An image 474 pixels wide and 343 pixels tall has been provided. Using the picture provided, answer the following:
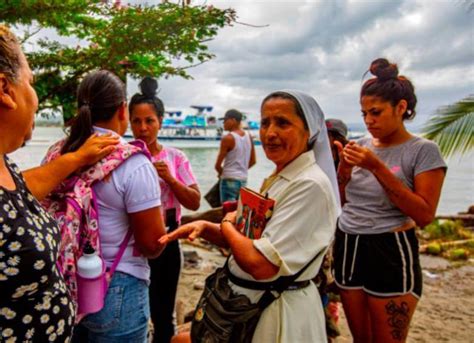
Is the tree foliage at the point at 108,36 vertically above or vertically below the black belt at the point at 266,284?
above

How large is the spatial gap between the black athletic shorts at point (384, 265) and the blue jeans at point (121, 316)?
1321 mm

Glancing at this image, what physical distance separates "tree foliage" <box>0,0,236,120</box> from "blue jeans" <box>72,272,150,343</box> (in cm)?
273

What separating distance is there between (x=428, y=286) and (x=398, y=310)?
4.08 meters

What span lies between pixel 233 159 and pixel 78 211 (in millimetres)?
4802

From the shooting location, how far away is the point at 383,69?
2.46 m

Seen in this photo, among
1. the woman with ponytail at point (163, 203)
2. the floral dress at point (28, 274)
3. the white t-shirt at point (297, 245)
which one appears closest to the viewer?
the floral dress at point (28, 274)

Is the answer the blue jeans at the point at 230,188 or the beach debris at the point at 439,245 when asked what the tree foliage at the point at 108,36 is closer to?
the blue jeans at the point at 230,188

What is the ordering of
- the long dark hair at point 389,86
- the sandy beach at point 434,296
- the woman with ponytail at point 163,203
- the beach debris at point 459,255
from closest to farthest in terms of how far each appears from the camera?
the long dark hair at point 389,86, the woman with ponytail at point 163,203, the sandy beach at point 434,296, the beach debris at point 459,255

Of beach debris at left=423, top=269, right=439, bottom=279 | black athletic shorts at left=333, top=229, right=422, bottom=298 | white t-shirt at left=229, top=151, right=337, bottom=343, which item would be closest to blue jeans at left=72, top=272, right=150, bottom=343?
white t-shirt at left=229, top=151, right=337, bottom=343

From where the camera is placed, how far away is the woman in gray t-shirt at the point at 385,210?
7.39ft

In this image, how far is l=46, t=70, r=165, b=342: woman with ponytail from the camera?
1.73 m

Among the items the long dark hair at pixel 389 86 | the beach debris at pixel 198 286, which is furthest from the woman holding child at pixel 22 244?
the beach debris at pixel 198 286

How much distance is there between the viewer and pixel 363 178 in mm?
2518

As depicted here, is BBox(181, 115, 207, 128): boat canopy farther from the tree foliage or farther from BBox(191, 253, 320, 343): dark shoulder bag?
BBox(191, 253, 320, 343): dark shoulder bag
